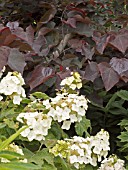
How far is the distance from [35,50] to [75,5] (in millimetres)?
587

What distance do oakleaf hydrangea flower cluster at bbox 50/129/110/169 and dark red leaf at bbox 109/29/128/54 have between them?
527 millimetres

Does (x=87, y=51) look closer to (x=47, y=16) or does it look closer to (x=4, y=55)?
(x=47, y=16)

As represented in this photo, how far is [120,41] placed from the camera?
1.82 meters

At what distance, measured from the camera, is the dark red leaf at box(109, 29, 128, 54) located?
5.90ft

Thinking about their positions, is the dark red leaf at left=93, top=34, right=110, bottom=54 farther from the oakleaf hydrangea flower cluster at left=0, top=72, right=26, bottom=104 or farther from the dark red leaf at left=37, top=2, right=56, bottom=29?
the oakleaf hydrangea flower cluster at left=0, top=72, right=26, bottom=104

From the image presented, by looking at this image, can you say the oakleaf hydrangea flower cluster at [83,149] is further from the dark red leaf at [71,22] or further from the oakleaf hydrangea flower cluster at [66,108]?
the dark red leaf at [71,22]

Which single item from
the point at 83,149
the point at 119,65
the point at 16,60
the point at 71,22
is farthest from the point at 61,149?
the point at 71,22

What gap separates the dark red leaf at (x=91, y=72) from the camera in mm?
1757

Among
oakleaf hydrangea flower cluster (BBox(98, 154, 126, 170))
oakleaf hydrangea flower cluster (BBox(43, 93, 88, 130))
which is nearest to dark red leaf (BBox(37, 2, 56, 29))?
oakleaf hydrangea flower cluster (BBox(43, 93, 88, 130))

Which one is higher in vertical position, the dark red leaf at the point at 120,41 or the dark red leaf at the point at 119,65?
the dark red leaf at the point at 120,41

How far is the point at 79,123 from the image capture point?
4.97 ft

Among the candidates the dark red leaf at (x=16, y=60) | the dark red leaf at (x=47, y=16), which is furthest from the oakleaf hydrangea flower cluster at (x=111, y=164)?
the dark red leaf at (x=47, y=16)

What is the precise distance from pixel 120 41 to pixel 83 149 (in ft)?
2.26

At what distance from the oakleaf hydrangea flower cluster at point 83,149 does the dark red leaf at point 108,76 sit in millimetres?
315
